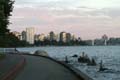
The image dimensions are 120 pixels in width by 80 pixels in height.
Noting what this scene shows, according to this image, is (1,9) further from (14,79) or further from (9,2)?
(14,79)

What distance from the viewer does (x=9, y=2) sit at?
179 feet

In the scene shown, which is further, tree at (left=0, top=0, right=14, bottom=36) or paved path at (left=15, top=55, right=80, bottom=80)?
tree at (left=0, top=0, right=14, bottom=36)

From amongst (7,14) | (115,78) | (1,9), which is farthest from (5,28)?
(115,78)

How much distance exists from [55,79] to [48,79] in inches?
15.4

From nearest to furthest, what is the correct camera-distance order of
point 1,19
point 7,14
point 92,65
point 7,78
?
point 7,78 < point 1,19 < point 7,14 < point 92,65

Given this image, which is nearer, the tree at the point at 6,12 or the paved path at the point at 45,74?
the paved path at the point at 45,74

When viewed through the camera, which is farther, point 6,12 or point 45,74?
point 6,12

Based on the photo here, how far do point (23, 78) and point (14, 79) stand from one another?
789 millimetres

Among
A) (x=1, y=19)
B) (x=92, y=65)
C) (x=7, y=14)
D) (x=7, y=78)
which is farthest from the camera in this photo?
(x=92, y=65)

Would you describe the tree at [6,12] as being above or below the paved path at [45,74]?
above

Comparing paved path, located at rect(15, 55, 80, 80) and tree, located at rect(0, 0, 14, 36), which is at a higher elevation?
tree, located at rect(0, 0, 14, 36)

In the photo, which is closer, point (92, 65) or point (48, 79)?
point (48, 79)

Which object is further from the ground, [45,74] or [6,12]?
[6,12]

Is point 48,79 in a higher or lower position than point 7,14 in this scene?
lower
